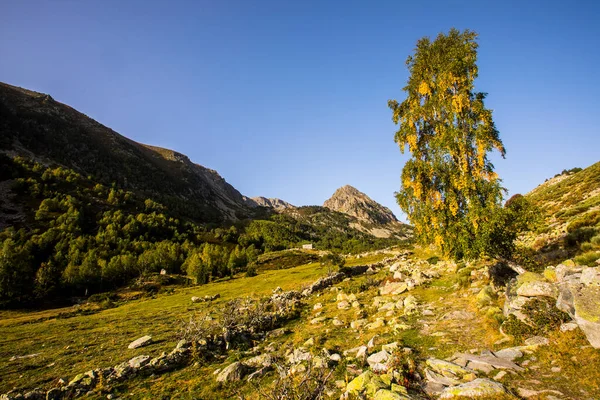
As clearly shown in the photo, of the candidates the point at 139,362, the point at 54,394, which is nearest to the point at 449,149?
the point at 139,362

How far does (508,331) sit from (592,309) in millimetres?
3492

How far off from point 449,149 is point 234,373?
18.8 metres

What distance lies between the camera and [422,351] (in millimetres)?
13180

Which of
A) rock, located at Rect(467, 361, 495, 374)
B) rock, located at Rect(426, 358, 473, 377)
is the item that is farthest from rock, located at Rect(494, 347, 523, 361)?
rock, located at Rect(426, 358, 473, 377)

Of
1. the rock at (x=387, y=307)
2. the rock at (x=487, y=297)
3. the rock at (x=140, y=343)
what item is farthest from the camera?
the rock at (x=387, y=307)

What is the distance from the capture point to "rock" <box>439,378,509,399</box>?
8516 mm

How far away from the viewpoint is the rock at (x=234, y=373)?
1364cm

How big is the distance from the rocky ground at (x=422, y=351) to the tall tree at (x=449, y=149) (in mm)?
4283

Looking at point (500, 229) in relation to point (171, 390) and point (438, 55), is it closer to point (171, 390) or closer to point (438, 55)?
point (438, 55)

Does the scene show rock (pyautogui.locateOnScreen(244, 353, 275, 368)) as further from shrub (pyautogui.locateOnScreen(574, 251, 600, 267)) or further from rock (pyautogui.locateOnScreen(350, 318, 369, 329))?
shrub (pyautogui.locateOnScreen(574, 251, 600, 267))

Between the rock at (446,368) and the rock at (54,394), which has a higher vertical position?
the rock at (446,368)

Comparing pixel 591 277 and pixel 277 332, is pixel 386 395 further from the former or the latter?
pixel 277 332

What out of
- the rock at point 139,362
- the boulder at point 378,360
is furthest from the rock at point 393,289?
the rock at point 139,362

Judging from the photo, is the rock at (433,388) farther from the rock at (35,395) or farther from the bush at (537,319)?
the rock at (35,395)
